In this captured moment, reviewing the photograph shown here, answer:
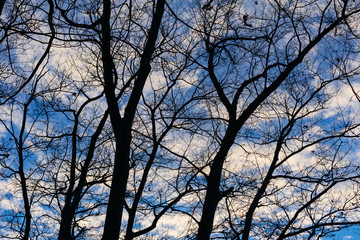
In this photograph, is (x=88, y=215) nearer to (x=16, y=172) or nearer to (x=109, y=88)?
(x=16, y=172)

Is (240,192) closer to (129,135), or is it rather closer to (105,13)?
(129,135)

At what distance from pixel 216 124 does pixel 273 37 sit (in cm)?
249

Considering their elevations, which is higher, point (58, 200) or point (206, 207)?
point (58, 200)

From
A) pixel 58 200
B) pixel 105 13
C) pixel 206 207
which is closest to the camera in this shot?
pixel 105 13

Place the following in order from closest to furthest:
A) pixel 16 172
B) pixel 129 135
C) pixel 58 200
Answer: pixel 129 135, pixel 16 172, pixel 58 200

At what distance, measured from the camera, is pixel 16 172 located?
8.60m

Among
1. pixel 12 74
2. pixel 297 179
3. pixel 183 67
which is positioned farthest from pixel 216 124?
pixel 12 74

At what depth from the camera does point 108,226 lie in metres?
4.51

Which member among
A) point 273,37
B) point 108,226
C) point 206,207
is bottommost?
point 108,226

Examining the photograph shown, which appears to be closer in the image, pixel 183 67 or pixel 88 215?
pixel 183 67

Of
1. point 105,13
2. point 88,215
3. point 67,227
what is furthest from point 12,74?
point 88,215

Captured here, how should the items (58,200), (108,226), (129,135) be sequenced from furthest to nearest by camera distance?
(58,200), (129,135), (108,226)

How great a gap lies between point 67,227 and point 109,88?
143 inches

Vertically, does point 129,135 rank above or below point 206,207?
above
